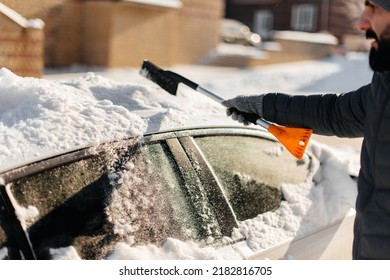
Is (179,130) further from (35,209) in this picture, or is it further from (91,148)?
(35,209)

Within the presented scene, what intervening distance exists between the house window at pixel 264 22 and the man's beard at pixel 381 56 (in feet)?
89.7

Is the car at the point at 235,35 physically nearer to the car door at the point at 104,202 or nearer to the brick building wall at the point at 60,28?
the brick building wall at the point at 60,28

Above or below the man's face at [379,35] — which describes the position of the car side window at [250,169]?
below

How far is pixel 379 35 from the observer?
1.95 m

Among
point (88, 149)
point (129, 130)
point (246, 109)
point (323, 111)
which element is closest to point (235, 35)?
point (246, 109)

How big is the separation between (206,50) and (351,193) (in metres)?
16.1

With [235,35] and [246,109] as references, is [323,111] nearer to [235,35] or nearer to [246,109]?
[246,109]

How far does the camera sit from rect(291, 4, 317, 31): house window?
2619cm

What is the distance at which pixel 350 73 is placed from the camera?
18.3 m

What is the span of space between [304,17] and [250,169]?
25.4 meters

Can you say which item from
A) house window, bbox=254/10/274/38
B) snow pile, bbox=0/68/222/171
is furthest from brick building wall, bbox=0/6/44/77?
house window, bbox=254/10/274/38

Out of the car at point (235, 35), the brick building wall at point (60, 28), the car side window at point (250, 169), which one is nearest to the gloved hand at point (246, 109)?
the car side window at point (250, 169)

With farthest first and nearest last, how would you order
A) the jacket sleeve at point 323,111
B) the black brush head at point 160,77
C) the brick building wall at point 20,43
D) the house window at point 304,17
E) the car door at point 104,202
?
the house window at point 304,17 → the brick building wall at point 20,43 → the black brush head at point 160,77 → the jacket sleeve at point 323,111 → the car door at point 104,202

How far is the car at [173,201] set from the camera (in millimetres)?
1832
